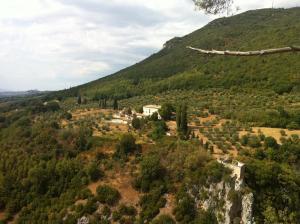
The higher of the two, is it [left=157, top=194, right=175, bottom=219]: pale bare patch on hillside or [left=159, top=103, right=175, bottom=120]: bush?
[left=159, top=103, right=175, bottom=120]: bush

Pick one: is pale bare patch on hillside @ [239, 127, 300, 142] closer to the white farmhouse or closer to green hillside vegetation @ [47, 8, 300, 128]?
green hillside vegetation @ [47, 8, 300, 128]

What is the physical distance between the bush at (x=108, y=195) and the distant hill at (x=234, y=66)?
33687 mm

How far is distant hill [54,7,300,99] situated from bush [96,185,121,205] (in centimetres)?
3369

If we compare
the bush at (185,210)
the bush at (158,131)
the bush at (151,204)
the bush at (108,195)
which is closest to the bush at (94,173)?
the bush at (108,195)

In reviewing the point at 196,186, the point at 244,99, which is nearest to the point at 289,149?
the point at 196,186

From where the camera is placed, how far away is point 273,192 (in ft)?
82.3

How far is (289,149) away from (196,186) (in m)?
9.37

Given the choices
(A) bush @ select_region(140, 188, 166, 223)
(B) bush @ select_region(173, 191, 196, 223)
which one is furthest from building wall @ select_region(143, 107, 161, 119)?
(B) bush @ select_region(173, 191, 196, 223)

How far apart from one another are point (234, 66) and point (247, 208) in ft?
204

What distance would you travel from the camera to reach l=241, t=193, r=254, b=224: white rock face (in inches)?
921

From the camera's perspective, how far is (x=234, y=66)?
267 feet

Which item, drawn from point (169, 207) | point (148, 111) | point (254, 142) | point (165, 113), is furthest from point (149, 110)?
point (169, 207)

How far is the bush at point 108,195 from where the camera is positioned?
28.1 m

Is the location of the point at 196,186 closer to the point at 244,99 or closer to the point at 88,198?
the point at 88,198
